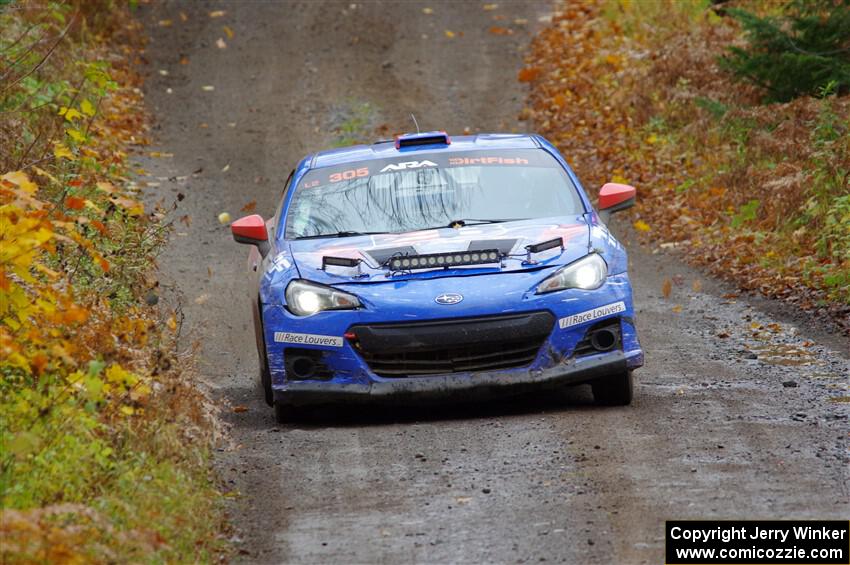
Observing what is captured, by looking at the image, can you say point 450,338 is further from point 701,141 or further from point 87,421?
point 701,141

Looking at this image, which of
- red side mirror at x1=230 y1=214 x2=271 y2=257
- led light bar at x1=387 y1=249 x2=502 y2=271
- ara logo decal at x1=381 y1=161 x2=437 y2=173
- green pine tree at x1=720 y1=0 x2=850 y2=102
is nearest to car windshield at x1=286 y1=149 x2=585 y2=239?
ara logo decal at x1=381 y1=161 x2=437 y2=173

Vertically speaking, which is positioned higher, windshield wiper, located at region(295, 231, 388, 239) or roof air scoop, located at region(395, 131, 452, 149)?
roof air scoop, located at region(395, 131, 452, 149)

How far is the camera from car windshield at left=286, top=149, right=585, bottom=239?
9141 millimetres

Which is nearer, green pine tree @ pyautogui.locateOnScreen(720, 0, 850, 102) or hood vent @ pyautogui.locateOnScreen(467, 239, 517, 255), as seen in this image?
hood vent @ pyautogui.locateOnScreen(467, 239, 517, 255)

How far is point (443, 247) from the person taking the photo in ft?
27.7

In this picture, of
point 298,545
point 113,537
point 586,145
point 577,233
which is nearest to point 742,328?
point 577,233

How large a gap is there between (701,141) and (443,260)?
10671 millimetres

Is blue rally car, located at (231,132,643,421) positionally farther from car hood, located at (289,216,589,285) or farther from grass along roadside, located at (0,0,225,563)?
grass along roadside, located at (0,0,225,563)

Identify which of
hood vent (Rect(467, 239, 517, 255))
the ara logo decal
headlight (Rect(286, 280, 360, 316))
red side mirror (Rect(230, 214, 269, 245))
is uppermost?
the ara logo decal

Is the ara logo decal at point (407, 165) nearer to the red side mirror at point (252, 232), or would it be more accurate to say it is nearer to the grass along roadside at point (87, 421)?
the red side mirror at point (252, 232)

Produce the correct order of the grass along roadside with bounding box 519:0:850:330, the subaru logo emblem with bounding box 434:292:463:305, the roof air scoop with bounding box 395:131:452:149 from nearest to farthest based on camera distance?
the subaru logo emblem with bounding box 434:292:463:305, the roof air scoop with bounding box 395:131:452:149, the grass along roadside with bounding box 519:0:850:330

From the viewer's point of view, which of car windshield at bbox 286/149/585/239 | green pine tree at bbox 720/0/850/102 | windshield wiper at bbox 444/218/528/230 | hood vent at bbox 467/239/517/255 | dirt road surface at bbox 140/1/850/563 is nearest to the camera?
dirt road surface at bbox 140/1/850/563

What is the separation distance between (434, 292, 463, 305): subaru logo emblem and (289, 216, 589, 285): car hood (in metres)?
0.17

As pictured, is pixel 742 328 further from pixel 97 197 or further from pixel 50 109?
pixel 50 109
